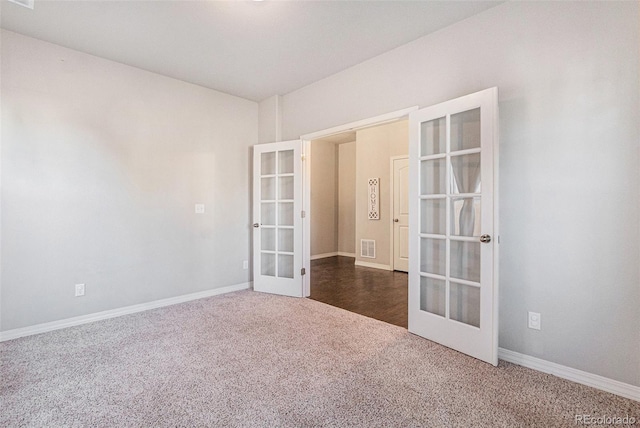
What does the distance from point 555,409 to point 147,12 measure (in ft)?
13.5

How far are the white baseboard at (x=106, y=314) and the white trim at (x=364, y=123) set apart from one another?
8.19 ft

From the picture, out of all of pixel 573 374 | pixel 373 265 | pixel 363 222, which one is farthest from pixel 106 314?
pixel 363 222

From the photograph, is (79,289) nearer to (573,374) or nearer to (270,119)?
(270,119)

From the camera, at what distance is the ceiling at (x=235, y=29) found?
242 centimetres

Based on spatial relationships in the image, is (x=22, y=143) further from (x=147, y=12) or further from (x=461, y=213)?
(x=461, y=213)

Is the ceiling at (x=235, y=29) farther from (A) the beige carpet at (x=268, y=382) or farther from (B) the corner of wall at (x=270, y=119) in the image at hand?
(A) the beige carpet at (x=268, y=382)

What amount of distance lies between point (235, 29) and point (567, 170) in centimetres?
297

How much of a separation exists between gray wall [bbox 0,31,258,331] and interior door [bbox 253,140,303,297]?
0.33 m

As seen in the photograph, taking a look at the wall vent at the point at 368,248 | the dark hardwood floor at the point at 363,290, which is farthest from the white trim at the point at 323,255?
the wall vent at the point at 368,248

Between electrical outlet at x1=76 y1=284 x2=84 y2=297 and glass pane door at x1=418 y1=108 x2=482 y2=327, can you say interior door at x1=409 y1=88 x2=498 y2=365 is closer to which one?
glass pane door at x1=418 y1=108 x2=482 y2=327

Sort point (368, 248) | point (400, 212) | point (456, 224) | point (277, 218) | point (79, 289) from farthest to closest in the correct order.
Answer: point (368, 248) → point (400, 212) → point (277, 218) → point (79, 289) → point (456, 224)

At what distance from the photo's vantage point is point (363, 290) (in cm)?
444

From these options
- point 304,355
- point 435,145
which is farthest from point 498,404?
point 435,145

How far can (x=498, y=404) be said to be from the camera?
71.0 inches
